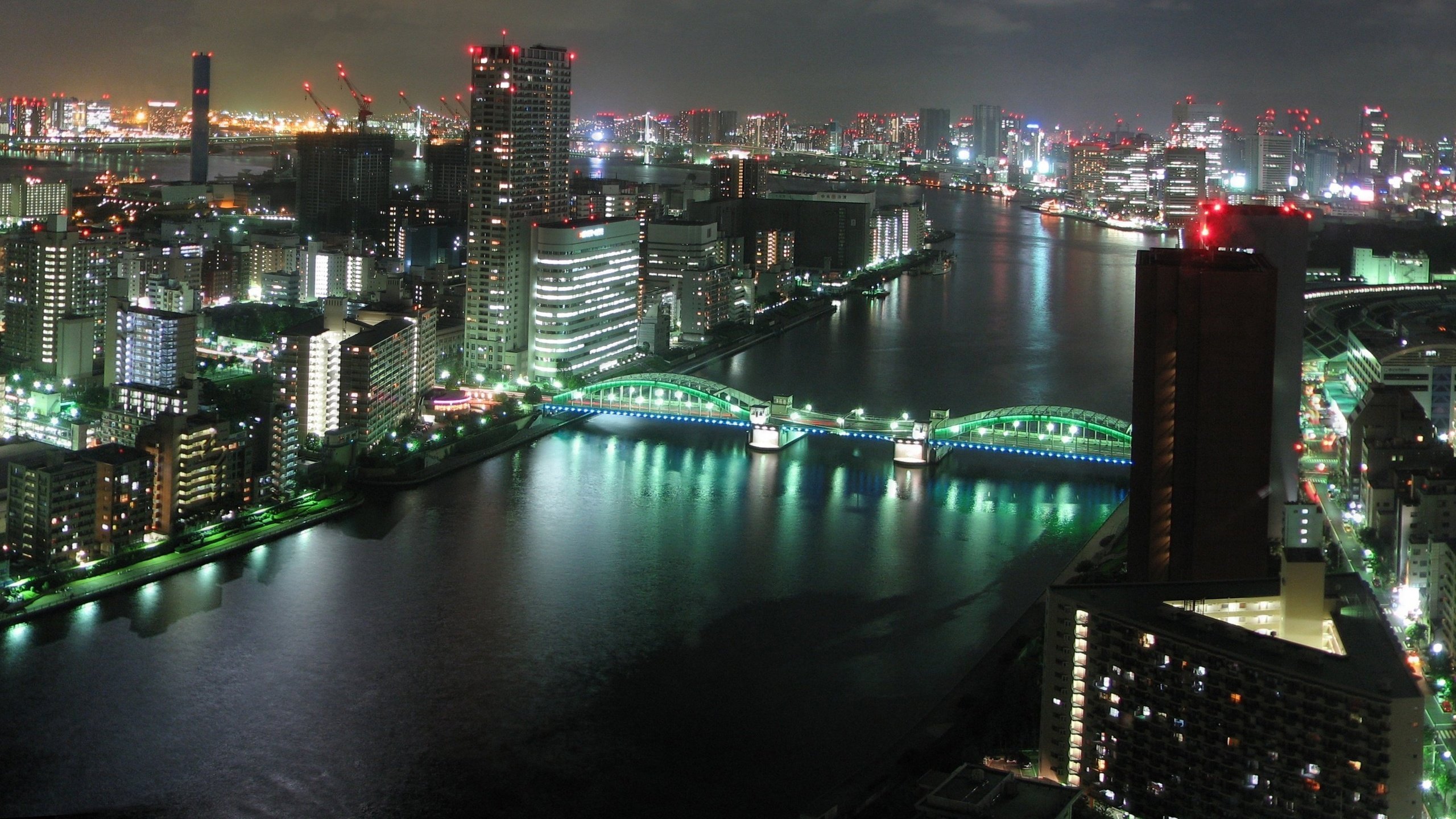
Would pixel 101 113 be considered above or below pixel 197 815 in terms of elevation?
above

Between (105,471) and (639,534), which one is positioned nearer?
(105,471)

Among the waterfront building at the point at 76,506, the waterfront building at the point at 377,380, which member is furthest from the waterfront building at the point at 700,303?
the waterfront building at the point at 76,506

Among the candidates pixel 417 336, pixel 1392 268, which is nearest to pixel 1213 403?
pixel 417 336

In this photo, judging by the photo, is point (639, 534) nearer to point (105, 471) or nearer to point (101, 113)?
point (105, 471)

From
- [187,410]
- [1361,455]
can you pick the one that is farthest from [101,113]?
[1361,455]

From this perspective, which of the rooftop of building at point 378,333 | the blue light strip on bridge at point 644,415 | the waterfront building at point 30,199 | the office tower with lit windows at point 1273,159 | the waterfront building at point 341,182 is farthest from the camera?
the office tower with lit windows at point 1273,159

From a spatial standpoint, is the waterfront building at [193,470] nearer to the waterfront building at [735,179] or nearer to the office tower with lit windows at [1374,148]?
the waterfront building at [735,179]
